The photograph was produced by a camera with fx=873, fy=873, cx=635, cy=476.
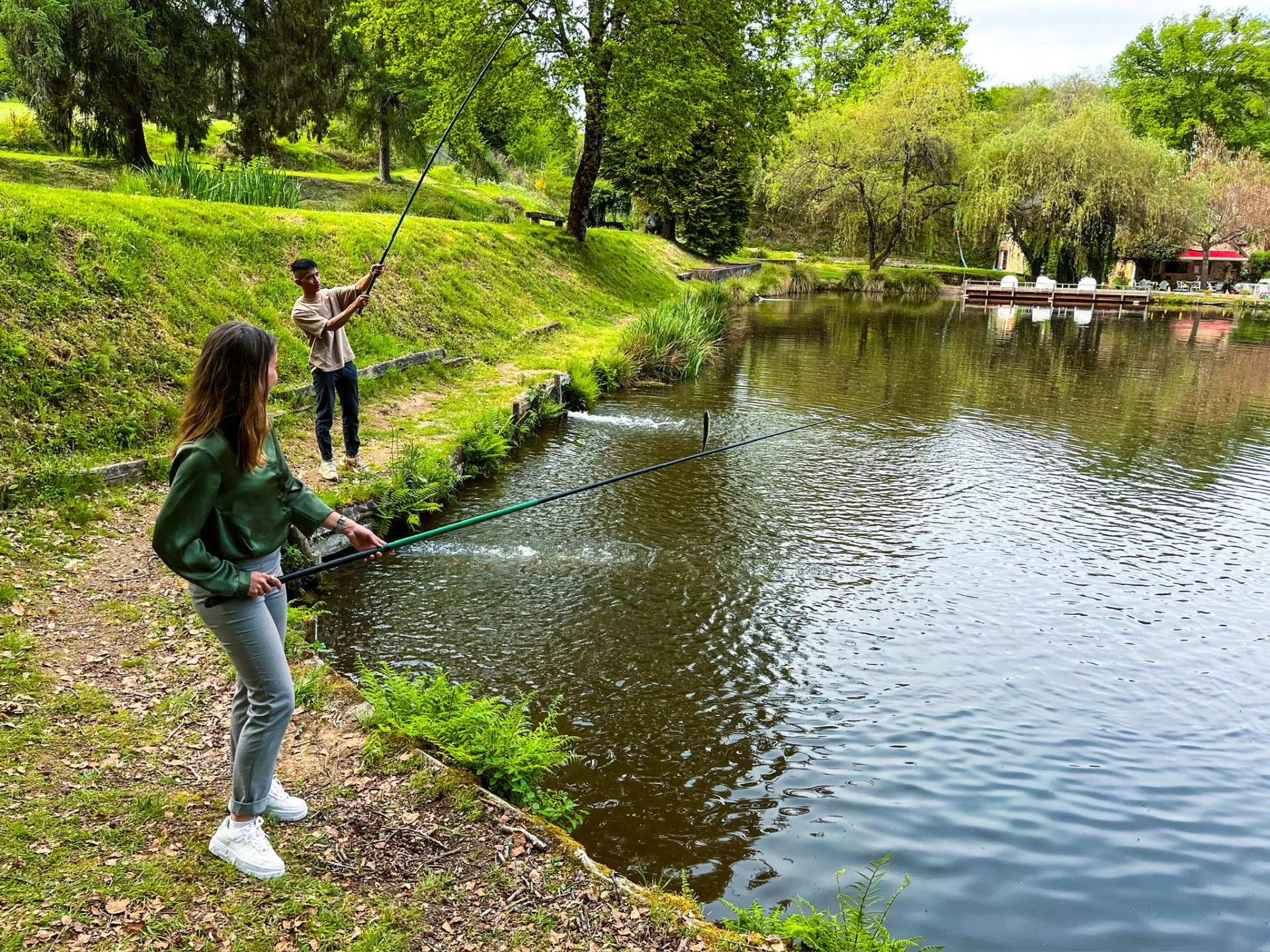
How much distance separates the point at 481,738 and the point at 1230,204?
176 feet

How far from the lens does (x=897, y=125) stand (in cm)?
4488

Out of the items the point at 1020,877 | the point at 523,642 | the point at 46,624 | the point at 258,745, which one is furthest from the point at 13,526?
the point at 1020,877

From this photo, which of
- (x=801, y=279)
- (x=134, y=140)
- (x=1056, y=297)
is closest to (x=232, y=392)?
(x=134, y=140)

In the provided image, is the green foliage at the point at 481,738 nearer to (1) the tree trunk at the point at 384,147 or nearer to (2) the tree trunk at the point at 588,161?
(2) the tree trunk at the point at 588,161

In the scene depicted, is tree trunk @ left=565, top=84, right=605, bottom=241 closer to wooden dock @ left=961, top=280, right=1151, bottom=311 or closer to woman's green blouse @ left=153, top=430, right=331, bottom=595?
woman's green blouse @ left=153, top=430, right=331, bottom=595

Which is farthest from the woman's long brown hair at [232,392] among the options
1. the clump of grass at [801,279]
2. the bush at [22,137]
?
the clump of grass at [801,279]

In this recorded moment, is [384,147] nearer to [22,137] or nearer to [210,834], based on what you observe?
[22,137]

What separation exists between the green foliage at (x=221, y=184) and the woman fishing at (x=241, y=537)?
37.9ft

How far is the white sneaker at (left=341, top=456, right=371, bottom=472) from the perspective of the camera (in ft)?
27.7

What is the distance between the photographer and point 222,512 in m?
3.08

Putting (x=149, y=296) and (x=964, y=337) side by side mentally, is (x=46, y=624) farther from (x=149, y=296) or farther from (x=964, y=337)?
Answer: (x=964, y=337)

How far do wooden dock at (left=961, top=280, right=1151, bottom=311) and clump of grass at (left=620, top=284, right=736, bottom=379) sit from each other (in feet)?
84.0

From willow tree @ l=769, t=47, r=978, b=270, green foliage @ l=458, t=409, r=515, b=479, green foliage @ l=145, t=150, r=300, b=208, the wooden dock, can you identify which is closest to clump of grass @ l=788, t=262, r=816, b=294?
willow tree @ l=769, t=47, r=978, b=270

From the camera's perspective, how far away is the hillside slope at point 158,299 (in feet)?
24.0
